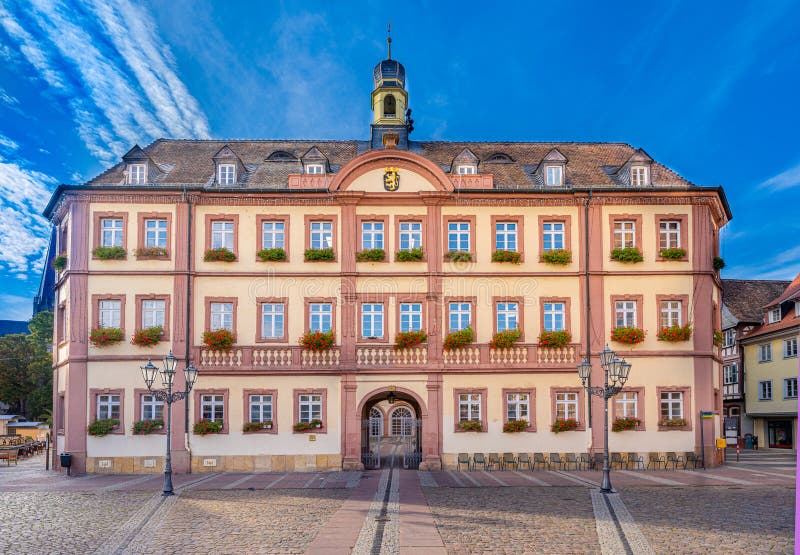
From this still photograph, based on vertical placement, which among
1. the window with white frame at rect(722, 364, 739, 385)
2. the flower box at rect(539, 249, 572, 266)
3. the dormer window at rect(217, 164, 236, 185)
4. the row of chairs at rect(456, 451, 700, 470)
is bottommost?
the row of chairs at rect(456, 451, 700, 470)

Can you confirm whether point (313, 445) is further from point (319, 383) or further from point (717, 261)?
point (717, 261)

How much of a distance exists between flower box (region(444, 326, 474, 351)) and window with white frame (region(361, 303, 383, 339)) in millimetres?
2781

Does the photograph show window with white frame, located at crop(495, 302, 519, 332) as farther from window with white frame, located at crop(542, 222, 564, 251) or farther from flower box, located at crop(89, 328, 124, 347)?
flower box, located at crop(89, 328, 124, 347)

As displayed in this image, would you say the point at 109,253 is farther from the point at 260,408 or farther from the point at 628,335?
the point at 628,335

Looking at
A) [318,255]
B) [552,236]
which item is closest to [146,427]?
[318,255]

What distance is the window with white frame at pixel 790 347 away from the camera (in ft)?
154

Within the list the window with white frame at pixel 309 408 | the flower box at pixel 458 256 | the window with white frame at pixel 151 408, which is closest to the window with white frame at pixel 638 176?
the flower box at pixel 458 256

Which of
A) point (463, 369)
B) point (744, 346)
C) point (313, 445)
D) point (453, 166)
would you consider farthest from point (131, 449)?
point (744, 346)

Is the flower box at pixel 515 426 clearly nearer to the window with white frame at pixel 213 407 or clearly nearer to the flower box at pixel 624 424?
the flower box at pixel 624 424

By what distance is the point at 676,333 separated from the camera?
31922 millimetres

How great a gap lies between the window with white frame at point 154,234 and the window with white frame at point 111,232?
1.05 m

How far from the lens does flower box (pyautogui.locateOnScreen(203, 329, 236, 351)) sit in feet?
103

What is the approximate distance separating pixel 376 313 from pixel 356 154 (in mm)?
8932

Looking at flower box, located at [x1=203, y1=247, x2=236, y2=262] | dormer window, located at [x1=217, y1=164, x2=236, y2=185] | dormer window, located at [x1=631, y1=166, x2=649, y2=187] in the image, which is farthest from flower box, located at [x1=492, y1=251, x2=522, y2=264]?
dormer window, located at [x1=217, y1=164, x2=236, y2=185]
